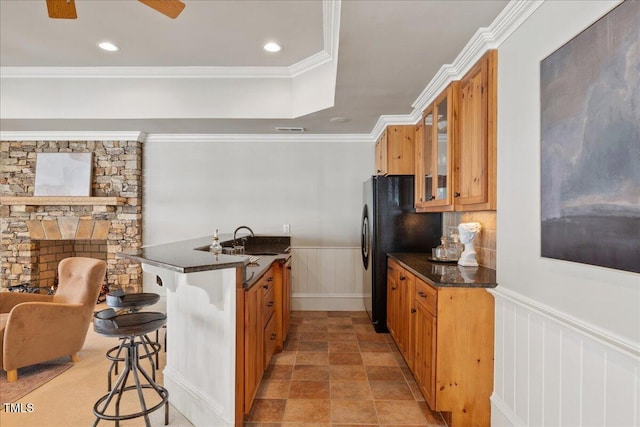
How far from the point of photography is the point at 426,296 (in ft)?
7.32

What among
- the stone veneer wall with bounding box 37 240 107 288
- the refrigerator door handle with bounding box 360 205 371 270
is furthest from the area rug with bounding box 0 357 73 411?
the refrigerator door handle with bounding box 360 205 371 270

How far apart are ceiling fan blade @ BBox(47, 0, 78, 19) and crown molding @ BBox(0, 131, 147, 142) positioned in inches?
107

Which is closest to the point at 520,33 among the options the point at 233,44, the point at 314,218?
the point at 233,44

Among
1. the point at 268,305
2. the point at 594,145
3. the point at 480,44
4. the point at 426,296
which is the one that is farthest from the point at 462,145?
the point at 268,305

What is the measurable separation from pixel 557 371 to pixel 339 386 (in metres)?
1.53

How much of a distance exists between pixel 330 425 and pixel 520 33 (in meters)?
2.47

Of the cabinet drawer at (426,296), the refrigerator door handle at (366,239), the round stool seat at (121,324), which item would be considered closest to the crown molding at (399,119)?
the refrigerator door handle at (366,239)

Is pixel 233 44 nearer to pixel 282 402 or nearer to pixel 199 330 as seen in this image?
pixel 199 330

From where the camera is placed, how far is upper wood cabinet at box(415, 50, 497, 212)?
82.2 inches

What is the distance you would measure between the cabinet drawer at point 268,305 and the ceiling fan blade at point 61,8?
2.04m

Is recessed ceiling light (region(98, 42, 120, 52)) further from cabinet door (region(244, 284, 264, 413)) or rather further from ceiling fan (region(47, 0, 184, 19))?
cabinet door (region(244, 284, 264, 413))

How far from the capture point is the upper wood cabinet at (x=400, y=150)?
12.2 ft

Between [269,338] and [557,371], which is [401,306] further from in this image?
[557,371]

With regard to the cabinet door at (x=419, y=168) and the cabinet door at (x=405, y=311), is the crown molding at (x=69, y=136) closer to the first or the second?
the cabinet door at (x=419, y=168)
